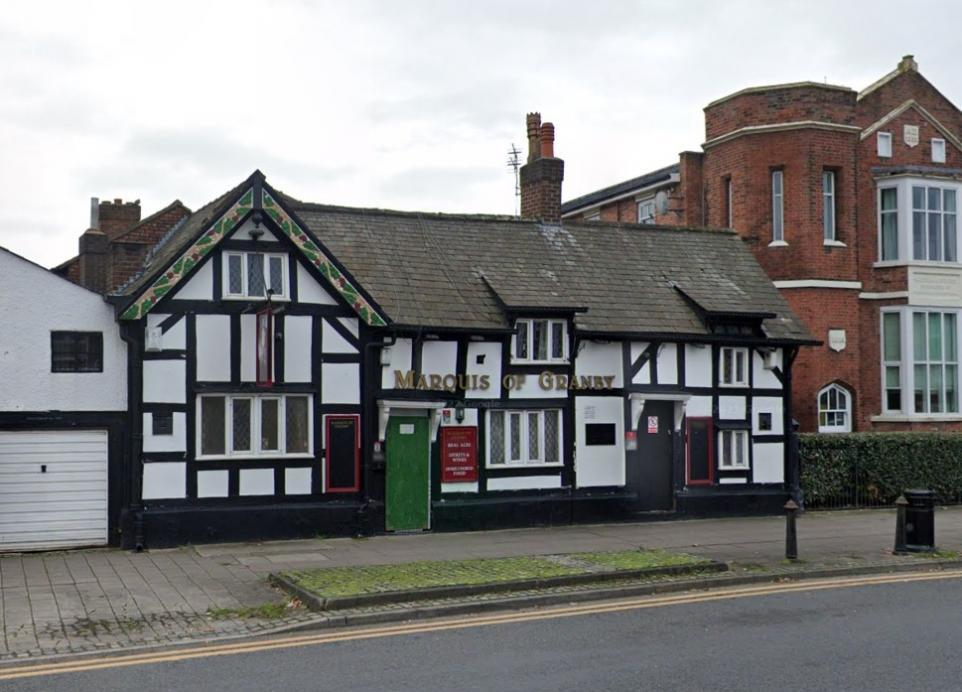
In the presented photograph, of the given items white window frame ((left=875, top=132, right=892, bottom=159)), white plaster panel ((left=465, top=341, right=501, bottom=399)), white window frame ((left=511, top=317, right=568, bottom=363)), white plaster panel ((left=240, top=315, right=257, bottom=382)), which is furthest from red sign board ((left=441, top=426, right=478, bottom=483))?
white window frame ((left=875, top=132, right=892, bottom=159))

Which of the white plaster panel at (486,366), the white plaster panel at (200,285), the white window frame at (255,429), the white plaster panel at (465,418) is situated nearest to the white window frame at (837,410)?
the white plaster panel at (486,366)

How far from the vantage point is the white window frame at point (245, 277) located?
18266 mm

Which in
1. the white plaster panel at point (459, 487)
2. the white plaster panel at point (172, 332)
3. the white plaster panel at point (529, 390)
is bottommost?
the white plaster panel at point (459, 487)

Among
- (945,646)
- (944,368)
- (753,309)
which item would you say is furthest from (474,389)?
(944,368)

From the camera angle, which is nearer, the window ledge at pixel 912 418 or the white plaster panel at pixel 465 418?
the white plaster panel at pixel 465 418

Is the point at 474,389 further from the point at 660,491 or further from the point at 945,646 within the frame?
the point at 945,646

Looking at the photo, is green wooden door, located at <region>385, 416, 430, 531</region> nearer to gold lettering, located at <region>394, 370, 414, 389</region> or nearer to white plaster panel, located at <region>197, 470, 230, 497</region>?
gold lettering, located at <region>394, 370, 414, 389</region>

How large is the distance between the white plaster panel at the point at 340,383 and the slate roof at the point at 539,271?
1252 mm

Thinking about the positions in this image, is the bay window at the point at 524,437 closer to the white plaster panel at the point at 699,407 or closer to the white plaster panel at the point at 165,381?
the white plaster panel at the point at 699,407

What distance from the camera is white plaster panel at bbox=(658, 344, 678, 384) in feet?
71.0

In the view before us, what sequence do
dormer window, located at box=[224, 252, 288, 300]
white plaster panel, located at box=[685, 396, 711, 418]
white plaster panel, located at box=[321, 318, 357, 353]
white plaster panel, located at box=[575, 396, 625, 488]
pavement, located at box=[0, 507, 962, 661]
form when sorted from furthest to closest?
1. white plaster panel, located at box=[685, 396, 711, 418]
2. white plaster panel, located at box=[575, 396, 625, 488]
3. white plaster panel, located at box=[321, 318, 357, 353]
4. dormer window, located at box=[224, 252, 288, 300]
5. pavement, located at box=[0, 507, 962, 661]

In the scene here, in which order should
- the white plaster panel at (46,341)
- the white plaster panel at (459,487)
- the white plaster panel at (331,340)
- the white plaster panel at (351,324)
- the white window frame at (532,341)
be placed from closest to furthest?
the white plaster panel at (46,341), the white plaster panel at (331,340), the white plaster panel at (351,324), the white plaster panel at (459,487), the white window frame at (532,341)

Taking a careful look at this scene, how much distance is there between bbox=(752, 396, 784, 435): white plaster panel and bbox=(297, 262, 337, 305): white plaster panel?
9507 mm

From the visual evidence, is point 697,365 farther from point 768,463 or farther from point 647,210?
point 647,210
